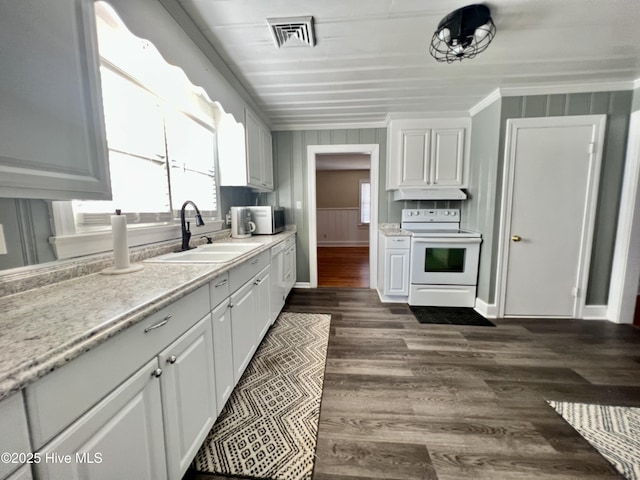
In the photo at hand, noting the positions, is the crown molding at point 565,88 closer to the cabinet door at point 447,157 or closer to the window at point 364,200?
the cabinet door at point 447,157

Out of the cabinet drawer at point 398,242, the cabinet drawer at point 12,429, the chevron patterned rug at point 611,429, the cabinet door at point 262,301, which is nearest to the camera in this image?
the cabinet drawer at point 12,429

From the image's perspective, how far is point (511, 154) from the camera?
2535 mm

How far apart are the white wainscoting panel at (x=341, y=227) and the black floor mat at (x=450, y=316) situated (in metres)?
4.57

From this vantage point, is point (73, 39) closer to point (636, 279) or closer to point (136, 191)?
point (136, 191)

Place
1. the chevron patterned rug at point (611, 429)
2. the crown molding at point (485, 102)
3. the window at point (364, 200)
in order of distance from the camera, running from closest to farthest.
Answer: the chevron patterned rug at point (611, 429), the crown molding at point (485, 102), the window at point (364, 200)

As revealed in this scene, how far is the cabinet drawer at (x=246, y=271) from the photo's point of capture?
1.51 meters

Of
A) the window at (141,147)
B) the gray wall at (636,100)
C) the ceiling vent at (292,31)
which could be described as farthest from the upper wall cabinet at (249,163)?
the gray wall at (636,100)

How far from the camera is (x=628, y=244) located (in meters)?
2.49

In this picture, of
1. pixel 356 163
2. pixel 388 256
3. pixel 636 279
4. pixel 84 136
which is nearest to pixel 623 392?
pixel 636 279

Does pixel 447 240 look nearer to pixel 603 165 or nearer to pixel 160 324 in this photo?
pixel 603 165

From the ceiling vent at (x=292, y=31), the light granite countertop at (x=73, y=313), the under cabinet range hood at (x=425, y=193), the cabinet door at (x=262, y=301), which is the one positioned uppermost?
the ceiling vent at (x=292, y=31)

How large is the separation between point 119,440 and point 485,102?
3813 millimetres

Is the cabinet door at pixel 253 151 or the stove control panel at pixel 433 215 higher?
the cabinet door at pixel 253 151

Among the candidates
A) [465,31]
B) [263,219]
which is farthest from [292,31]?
[263,219]
